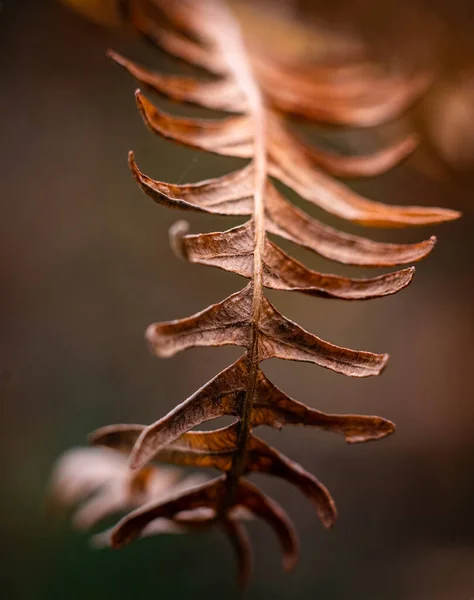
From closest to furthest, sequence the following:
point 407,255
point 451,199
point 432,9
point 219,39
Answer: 1. point 407,255
2. point 219,39
3. point 432,9
4. point 451,199

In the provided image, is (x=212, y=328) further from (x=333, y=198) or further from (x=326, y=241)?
(x=333, y=198)

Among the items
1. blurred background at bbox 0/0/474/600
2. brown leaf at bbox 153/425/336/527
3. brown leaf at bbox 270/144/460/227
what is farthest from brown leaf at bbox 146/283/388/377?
blurred background at bbox 0/0/474/600

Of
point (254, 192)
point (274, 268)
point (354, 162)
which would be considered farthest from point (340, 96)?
point (274, 268)

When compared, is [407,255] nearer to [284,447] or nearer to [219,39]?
[219,39]

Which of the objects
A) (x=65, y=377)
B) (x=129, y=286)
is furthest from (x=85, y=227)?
(x=65, y=377)

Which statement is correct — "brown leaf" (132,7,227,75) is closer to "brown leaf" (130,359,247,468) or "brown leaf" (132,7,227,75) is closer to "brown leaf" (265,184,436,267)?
"brown leaf" (265,184,436,267)

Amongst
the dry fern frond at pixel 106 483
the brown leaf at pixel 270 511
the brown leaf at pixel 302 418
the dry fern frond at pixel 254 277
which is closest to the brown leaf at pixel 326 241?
the dry fern frond at pixel 254 277
